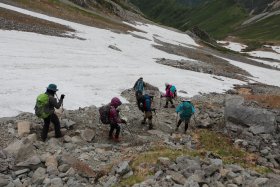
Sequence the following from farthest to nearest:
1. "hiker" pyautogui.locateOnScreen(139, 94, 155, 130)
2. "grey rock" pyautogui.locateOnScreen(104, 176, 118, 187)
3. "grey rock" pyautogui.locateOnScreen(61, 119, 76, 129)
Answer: "hiker" pyautogui.locateOnScreen(139, 94, 155, 130)
"grey rock" pyautogui.locateOnScreen(61, 119, 76, 129)
"grey rock" pyautogui.locateOnScreen(104, 176, 118, 187)

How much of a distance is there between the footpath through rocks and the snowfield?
87.4 inches

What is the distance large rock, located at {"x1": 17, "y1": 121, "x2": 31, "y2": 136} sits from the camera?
59.2ft

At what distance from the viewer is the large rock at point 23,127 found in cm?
1806

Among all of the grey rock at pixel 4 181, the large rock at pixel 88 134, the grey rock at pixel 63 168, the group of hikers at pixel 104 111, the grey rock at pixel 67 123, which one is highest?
the group of hikers at pixel 104 111

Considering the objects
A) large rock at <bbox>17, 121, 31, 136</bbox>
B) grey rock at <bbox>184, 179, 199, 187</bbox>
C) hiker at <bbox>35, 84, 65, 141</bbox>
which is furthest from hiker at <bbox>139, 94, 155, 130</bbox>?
grey rock at <bbox>184, 179, 199, 187</bbox>

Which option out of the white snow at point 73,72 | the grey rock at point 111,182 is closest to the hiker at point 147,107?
the white snow at point 73,72

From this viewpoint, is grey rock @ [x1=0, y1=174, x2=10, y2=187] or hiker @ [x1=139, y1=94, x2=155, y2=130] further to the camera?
hiker @ [x1=139, y1=94, x2=155, y2=130]

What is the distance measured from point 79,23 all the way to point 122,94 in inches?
1675

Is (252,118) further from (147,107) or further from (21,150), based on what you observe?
(21,150)

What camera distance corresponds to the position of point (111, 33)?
6719 cm

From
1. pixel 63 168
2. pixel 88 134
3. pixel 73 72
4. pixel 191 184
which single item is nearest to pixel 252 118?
pixel 88 134

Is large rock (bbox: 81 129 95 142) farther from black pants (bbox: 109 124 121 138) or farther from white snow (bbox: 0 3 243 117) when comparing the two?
white snow (bbox: 0 3 243 117)

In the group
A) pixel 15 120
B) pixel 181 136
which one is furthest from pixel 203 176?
pixel 15 120

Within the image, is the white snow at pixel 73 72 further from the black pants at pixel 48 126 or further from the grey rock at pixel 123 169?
the grey rock at pixel 123 169
